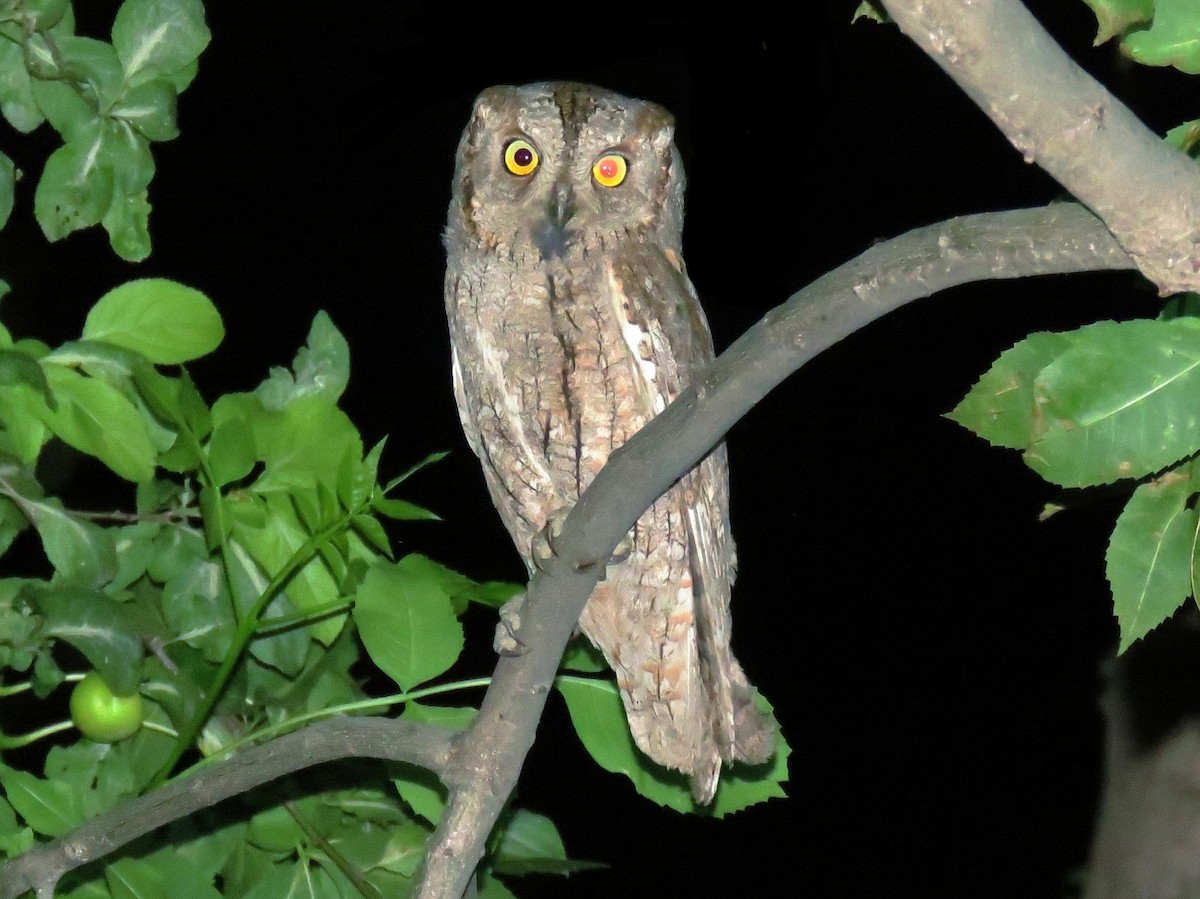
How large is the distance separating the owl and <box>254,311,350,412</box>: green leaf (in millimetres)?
353

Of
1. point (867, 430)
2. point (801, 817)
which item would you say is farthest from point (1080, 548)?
point (801, 817)

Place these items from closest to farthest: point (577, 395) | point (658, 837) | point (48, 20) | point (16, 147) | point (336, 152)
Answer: point (48, 20), point (577, 395), point (16, 147), point (336, 152), point (658, 837)

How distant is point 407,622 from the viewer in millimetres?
998

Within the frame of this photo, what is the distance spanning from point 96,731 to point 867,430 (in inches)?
120

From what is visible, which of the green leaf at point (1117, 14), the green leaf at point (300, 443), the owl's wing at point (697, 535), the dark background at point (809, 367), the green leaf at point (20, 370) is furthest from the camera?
the dark background at point (809, 367)

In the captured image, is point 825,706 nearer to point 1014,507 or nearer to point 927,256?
point 1014,507

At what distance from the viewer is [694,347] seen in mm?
1432

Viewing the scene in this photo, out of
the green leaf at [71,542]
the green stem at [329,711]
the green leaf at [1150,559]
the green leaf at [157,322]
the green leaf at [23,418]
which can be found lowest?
the green stem at [329,711]

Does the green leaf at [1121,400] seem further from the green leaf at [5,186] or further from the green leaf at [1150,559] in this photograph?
the green leaf at [5,186]

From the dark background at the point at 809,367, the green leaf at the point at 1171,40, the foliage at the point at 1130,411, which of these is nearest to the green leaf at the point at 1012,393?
the foliage at the point at 1130,411

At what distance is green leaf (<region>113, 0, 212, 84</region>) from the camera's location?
979mm

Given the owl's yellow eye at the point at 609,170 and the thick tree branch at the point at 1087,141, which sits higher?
the owl's yellow eye at the point at 609,170

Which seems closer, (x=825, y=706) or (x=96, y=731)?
(x=96, y=731)

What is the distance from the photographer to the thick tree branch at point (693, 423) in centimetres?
66
